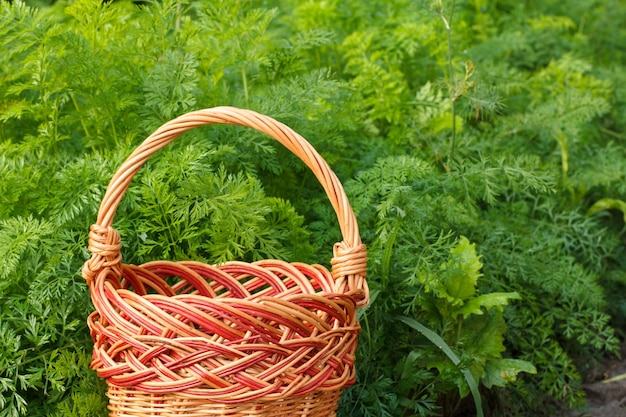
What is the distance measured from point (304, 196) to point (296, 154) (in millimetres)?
858

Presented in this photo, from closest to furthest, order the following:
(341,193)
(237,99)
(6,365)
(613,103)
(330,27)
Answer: (341,193)
(6,365)
(237,99)
(330,27)
(613,103)

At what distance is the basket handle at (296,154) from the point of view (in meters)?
1.54

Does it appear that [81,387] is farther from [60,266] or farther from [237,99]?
[237,99]

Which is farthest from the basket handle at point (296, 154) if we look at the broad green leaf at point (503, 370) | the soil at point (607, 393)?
the soil at point (607, 393)

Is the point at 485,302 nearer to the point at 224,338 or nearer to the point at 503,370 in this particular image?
the point at 503,370

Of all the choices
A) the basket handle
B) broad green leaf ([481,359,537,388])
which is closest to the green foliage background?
broad green leaf ([481,359,537,388])

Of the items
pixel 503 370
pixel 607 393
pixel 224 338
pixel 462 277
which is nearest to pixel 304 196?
pixel 462 277

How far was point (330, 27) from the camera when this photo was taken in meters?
3.07

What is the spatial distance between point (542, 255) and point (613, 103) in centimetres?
163

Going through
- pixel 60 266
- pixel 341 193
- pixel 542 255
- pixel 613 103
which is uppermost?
pixel 341 193

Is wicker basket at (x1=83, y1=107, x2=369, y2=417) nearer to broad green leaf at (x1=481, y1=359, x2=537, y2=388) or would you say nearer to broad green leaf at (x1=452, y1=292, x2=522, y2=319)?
broad green leaf at (x1=452, y1=292, x2=522, y2=319)

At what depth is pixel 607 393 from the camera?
8.41 feet

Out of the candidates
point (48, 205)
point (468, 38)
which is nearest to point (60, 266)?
point (48, 205)

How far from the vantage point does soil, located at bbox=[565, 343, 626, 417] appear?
7.99 ft
